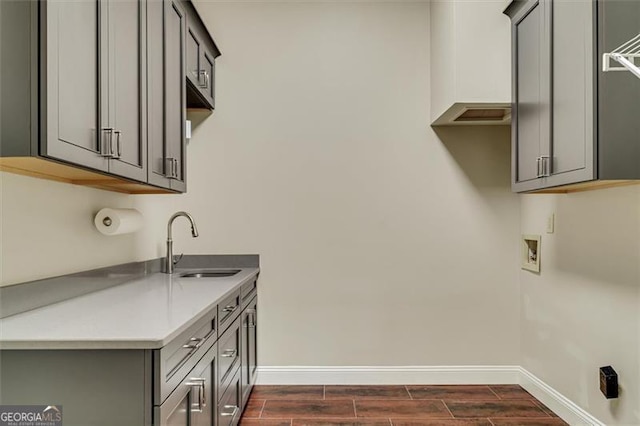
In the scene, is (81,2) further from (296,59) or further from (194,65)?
(296,59)

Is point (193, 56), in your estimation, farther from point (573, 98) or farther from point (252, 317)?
point (573, 98)

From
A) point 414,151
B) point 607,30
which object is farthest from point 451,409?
point 607,30

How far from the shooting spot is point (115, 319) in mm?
1450

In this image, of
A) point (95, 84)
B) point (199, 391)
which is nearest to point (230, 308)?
point (199, 391)

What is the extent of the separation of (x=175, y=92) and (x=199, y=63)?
570 mm

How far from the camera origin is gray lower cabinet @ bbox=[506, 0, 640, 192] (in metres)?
1.78

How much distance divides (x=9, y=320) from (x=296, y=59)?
2.47 m

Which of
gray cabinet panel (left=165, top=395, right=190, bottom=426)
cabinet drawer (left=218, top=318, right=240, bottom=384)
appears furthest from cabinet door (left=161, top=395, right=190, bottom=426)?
cabinet drawer (left=218, top=318, right=240, bottom=384)

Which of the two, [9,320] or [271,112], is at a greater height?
[271,112]

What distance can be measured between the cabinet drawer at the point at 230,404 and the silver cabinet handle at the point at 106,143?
1199mm

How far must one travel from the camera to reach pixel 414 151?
3.22 metres

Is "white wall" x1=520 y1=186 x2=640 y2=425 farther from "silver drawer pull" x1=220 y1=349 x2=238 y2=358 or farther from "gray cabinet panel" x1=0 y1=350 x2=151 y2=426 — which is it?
"gray cabinet panel" x1=0 y1=350 x2=151 y2=426

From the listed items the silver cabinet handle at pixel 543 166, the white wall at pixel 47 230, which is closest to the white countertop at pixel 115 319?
the white wall at pixel 47 230

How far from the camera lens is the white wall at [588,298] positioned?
2.04 m
